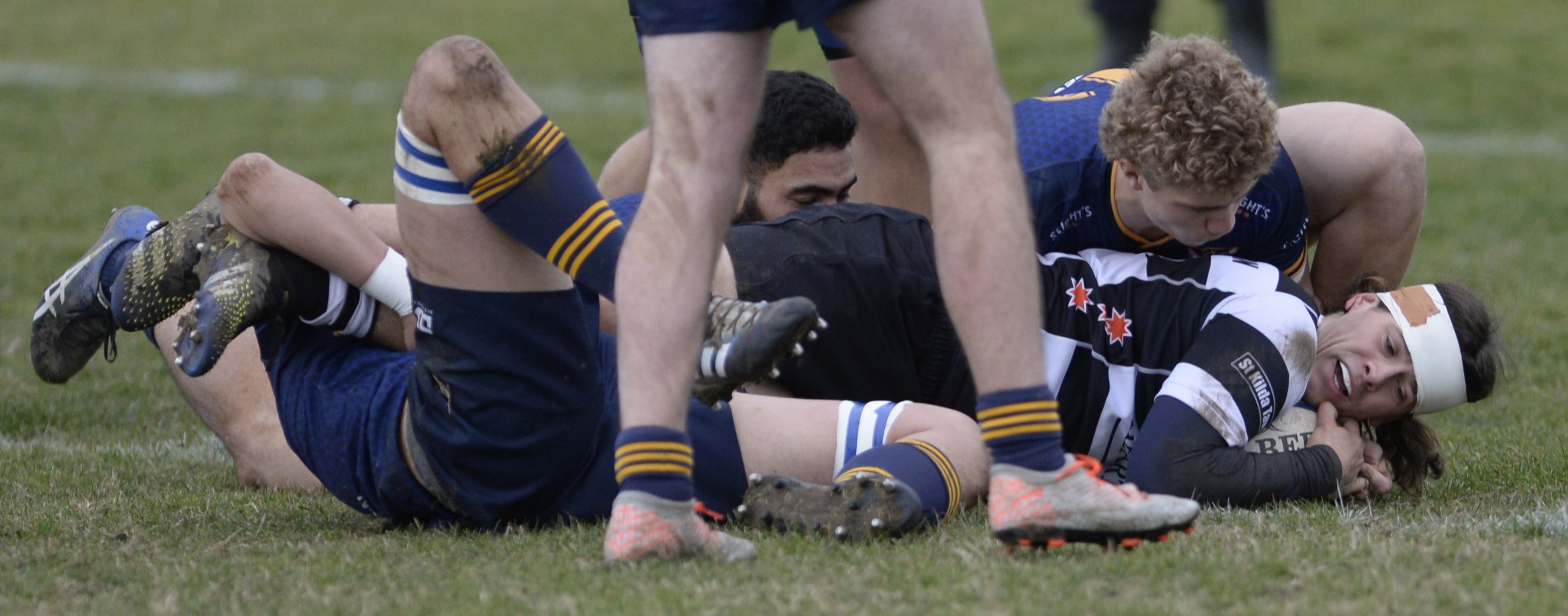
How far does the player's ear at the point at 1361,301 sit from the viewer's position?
3.70 metres

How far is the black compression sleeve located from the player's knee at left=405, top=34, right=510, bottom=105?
4.95 feet

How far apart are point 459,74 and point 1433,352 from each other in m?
2.26

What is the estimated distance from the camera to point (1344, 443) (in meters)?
3.54

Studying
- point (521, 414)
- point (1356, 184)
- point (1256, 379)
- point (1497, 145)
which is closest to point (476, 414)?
Result: point (521, 414)

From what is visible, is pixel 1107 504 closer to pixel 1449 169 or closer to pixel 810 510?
pixel 810 510

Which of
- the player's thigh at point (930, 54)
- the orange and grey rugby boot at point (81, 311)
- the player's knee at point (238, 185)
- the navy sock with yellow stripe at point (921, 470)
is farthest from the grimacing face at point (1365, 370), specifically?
the orange and grey rugby boot at point (81, 311)

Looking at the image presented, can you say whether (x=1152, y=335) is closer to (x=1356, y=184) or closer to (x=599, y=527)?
(x=1356, y=184)

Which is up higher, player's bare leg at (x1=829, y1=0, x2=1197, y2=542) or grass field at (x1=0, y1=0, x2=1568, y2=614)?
player's bare leg at (x1=829, y1=0, x2=1197, y2=542)

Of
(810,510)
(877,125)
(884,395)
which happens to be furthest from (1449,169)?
(810,510)

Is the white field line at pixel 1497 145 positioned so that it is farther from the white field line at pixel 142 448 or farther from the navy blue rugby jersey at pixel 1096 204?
the white field line at pixel 142 448

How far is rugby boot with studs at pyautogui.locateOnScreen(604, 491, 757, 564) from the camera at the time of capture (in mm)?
2533

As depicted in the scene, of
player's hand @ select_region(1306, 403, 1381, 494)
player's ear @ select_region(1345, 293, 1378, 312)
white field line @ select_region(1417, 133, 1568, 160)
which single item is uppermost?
player's ear @ select_region(1345, 293, 1378, 312)

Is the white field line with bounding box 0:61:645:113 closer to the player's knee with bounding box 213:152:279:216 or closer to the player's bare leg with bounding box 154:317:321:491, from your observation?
the player's bare leg with bounding box 154:317:321:491

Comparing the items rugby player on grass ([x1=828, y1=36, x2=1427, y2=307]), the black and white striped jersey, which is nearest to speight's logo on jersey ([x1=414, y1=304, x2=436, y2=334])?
the black and white striped jersey
